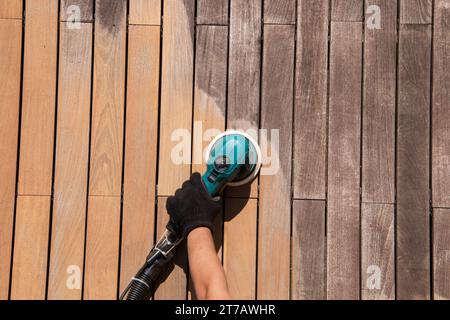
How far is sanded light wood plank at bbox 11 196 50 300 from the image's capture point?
95.0 inches

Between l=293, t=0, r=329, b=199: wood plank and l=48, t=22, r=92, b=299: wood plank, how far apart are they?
98 centimetres

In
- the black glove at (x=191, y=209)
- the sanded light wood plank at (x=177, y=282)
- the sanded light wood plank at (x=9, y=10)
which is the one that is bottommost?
the sanded light wood plank at (x=177, y=282)

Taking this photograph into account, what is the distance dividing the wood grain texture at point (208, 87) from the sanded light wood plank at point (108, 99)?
349 mm

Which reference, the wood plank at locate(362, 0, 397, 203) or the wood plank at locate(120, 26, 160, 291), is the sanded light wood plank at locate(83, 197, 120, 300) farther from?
the wood plank at locate(362, 0, 397, 203)

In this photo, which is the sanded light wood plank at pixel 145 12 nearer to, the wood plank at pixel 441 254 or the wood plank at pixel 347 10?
the wood plank at pixel 347 10

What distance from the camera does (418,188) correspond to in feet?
8.13

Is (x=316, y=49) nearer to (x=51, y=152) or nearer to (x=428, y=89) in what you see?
(x=428, y=89)

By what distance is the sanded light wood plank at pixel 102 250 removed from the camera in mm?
2416

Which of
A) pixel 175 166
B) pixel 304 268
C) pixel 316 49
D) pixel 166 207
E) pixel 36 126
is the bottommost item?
pixel 304 268

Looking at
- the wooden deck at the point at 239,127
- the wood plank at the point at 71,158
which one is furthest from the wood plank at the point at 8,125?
the wood plank at the point at 71,158

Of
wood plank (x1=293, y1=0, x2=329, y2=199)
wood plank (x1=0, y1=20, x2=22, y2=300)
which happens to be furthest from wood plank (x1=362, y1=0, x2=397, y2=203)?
wood plank (x1=0, y1=20, x2=22, y2=300)

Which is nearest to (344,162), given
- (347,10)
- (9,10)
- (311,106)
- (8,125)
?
(311,106)

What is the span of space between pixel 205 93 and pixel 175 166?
14.5 inches
